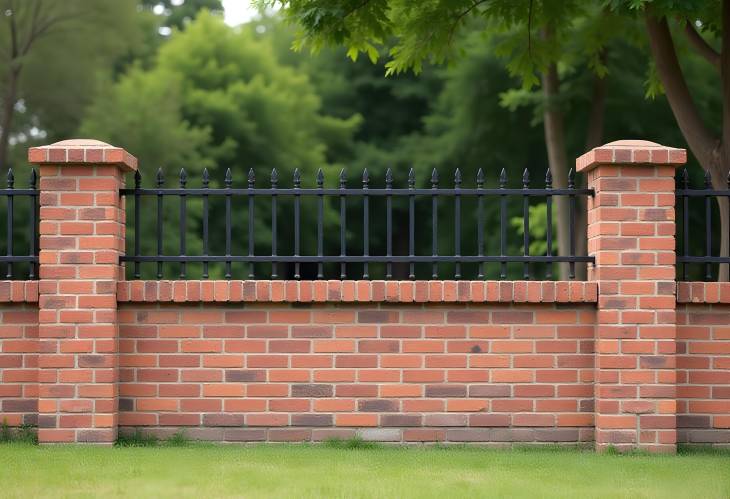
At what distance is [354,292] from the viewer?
745 centimetres

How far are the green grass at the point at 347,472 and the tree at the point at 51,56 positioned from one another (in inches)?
1046

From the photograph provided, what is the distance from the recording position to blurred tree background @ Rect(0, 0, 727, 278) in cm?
2347

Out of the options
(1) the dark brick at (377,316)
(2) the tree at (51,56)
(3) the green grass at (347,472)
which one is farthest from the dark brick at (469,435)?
(2) the tree at (51,56)

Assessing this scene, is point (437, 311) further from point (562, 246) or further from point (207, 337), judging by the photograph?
point (562, 246)

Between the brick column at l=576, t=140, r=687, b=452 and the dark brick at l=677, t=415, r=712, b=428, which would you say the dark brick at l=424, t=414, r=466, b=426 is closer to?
the brick column at l=576, t=140, r=687, b=452

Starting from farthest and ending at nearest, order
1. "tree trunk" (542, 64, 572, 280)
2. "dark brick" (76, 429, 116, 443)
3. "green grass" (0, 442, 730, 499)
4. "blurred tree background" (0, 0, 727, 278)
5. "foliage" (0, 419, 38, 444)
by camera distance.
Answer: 1. "blurred tree background" (0, 0, 727, 278)
2. "tree trunk" (542, 64, 572, 280)
3. "foliage" (0, 419, 38, 444)
4. "dark brick" (76, 429, 116, 443)
5. "green grass" (0, 442, 730, 499)

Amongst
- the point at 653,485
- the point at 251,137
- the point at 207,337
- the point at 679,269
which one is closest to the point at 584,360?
the point at 653,485

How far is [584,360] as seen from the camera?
24.7ft

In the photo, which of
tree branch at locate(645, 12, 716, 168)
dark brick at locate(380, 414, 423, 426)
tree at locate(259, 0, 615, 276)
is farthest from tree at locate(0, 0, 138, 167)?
dark brick at locate(380, 414, 423, 426)

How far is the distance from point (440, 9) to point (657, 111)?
1505 cm

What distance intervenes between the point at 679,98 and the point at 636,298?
137 inches

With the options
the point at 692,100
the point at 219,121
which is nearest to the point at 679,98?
the point at 692,100

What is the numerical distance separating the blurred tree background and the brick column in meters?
6.89

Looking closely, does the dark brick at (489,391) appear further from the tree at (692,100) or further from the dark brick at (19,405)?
the tree at (692,100)
